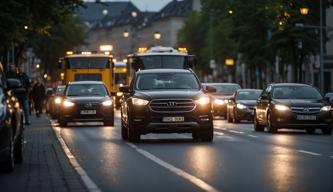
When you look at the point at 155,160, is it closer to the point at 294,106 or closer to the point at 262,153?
the point at 262,153

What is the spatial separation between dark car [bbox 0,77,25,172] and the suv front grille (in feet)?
22.7

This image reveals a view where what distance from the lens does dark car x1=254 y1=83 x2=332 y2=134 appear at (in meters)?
32.7

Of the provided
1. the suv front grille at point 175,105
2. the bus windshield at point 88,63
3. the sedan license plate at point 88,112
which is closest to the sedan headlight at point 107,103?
the sedan license plate at point 88,112

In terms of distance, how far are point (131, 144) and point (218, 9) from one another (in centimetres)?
7847

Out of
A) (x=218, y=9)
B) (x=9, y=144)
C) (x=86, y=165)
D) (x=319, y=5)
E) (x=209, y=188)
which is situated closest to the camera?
(x=209, y=188)

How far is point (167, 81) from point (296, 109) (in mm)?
6350

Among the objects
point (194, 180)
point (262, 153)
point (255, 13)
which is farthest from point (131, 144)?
point (255, 13)

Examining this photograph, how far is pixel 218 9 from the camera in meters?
104

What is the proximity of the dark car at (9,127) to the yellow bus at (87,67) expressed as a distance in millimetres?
39582

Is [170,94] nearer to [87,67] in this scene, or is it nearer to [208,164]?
[208,164]

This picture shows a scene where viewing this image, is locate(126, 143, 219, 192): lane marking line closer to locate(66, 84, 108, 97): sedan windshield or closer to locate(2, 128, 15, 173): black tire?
locate(2, 128, 15, 173): black tire

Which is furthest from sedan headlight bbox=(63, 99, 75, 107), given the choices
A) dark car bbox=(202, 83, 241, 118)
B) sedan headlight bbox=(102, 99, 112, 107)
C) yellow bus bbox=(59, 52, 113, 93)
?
yellow bus bbox=(59, 52, 113, 93)

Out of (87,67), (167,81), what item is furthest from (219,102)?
(167,81)

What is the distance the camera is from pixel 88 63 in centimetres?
5931
